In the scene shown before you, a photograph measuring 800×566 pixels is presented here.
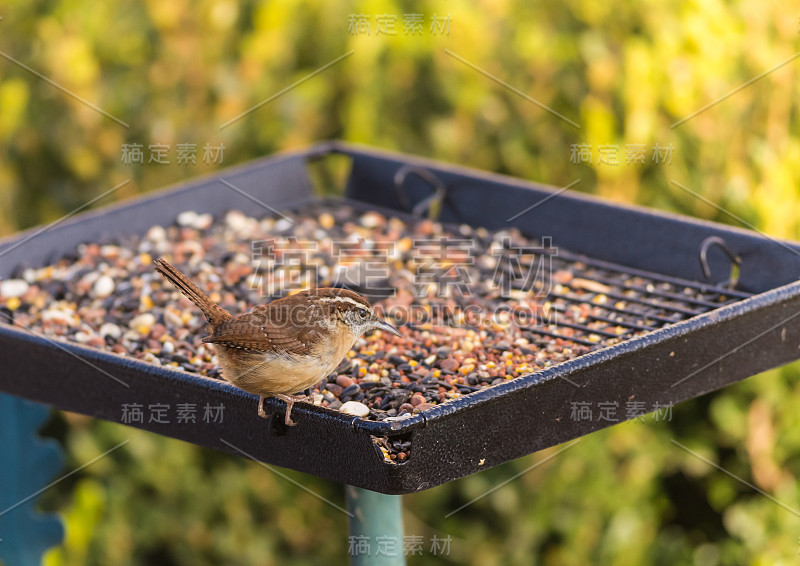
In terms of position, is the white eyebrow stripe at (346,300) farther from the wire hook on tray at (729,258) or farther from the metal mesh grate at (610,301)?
the wire hook on tray at (729,258)

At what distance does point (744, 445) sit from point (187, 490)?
1998mm

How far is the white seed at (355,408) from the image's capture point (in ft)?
8.20

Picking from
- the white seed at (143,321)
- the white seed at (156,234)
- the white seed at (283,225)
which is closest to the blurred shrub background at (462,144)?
Answer: the white seed at (283,225)

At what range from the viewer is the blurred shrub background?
164 inches

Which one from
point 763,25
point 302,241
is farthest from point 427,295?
point 763,25

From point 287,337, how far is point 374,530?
0.59 m

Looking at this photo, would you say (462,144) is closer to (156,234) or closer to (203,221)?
(203,221)

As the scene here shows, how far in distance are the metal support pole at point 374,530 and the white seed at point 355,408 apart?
327 millimetres

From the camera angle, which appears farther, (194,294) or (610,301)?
(610,301)

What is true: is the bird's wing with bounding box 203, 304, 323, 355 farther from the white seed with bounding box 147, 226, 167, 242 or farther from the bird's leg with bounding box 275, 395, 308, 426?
the white seed with bounding box 147, 226, 167, 242

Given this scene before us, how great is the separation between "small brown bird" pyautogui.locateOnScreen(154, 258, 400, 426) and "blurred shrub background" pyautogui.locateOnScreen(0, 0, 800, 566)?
1632 millimetres

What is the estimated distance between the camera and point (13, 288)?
338 cm

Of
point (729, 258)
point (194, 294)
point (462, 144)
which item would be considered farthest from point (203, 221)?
point (729, 258)

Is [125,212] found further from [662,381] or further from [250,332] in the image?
[662,381]
